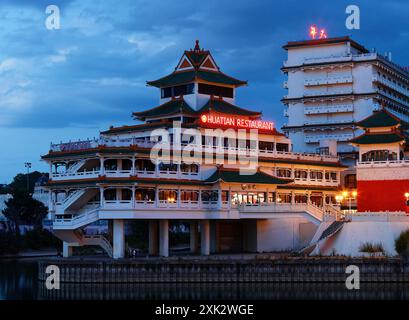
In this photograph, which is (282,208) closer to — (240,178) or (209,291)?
(240,178)

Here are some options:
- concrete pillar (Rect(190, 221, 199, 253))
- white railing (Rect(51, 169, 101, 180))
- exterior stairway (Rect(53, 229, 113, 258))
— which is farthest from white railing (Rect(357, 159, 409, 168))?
white railing (Rect(51, 169, 101, 180))

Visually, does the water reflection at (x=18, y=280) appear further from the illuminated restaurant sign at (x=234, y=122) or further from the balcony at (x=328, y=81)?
the balcony at (x=328, y=81)

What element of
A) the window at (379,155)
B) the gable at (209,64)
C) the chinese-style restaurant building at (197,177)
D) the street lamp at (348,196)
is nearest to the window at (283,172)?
the chinese-style restaurant building at (197,177)

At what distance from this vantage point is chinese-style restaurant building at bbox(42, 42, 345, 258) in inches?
3622

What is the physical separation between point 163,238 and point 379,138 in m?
29.8

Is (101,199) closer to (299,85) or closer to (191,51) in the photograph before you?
(191,51)

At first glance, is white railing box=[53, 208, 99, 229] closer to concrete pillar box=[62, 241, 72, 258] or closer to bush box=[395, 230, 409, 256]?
concrete pillar box=[62, 241, 72, 258]

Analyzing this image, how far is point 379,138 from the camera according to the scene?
348 feet

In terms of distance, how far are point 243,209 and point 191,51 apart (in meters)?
23.1

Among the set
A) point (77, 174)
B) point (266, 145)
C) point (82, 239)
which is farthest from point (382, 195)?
point (77, 174)

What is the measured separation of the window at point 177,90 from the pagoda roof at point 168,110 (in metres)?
1.67

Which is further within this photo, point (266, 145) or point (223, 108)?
point (266, 145)
